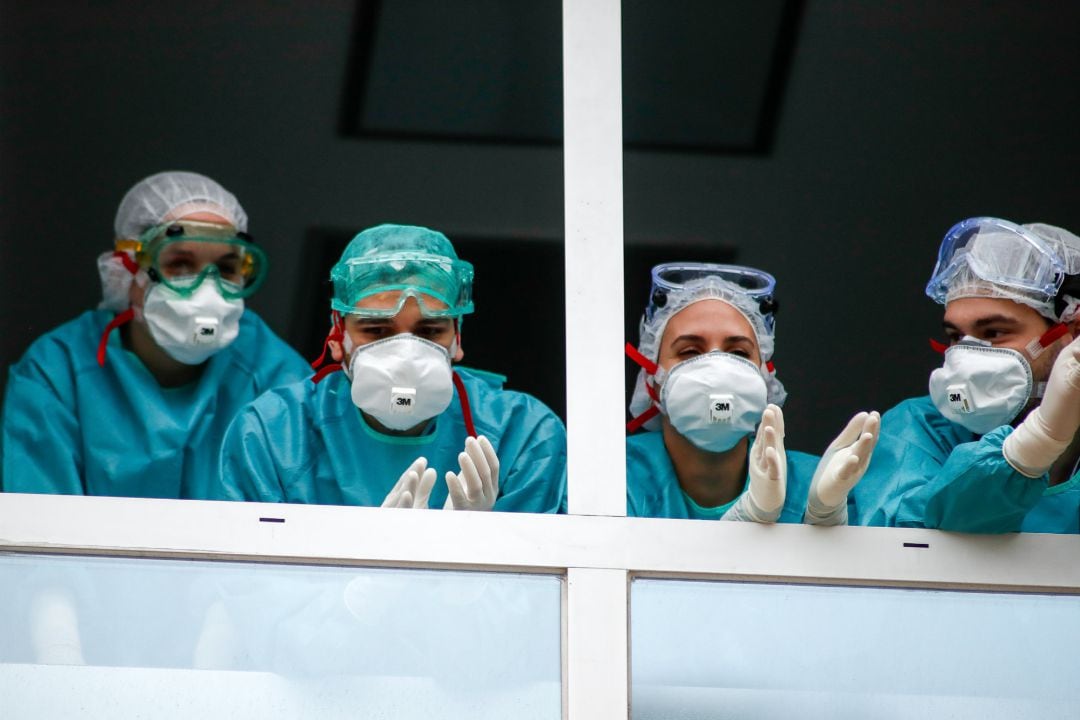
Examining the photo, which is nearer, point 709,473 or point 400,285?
point 400,285

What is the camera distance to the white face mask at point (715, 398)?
10.2ft

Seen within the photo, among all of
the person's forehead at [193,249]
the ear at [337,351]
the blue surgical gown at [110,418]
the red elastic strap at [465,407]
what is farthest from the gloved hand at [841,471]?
the person's forehead at [193,249]

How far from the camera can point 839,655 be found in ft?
8.92

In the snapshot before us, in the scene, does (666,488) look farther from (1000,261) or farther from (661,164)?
(661,164)

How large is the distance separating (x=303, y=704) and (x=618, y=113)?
1.20m

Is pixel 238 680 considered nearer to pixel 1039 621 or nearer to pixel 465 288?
pixel 465 288

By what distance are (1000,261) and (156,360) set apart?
179 cm

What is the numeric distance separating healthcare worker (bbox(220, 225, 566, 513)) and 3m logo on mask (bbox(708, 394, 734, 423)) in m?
0.31

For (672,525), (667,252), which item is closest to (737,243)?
(667,252)

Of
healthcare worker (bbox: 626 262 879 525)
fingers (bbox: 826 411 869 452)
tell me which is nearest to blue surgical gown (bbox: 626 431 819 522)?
healthcare worker (bbox: 626 262 879 525)

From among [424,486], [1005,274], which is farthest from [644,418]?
[1005,274]

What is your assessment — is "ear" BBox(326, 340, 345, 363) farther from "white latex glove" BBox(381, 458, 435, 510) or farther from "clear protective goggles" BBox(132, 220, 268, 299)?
"white latex glove" BBox(381, 458, 435, 510)

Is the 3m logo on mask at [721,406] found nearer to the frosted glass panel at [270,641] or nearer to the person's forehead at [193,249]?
the frosted glass panel at [270,641]

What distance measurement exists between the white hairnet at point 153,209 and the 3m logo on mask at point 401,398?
2.43 feet
